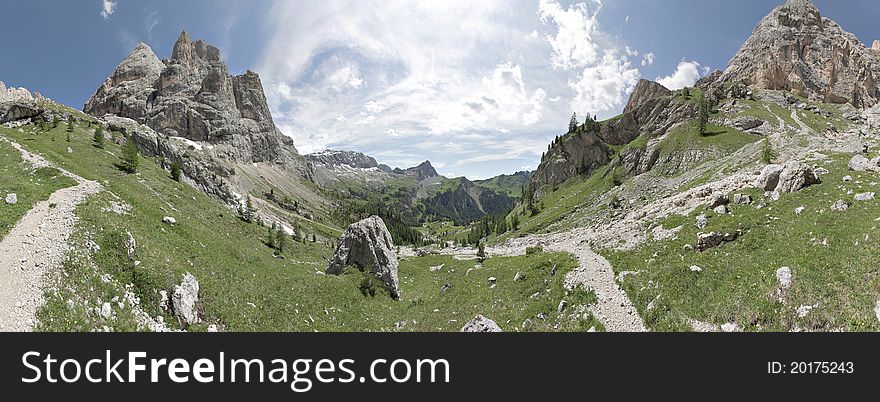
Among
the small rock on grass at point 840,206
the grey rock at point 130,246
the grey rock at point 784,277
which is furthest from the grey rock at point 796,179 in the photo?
the grey rock at point 130,246

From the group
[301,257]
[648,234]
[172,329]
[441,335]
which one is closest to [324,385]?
[441,335]

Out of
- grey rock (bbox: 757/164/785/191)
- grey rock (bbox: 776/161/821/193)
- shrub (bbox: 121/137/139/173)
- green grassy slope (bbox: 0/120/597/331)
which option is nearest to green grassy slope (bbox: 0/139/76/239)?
green grassy slope (bbox: 0/120/597/331)

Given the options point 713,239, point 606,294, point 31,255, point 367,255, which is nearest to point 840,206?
point 713,239

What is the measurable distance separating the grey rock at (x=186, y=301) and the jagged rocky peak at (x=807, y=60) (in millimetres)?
210066

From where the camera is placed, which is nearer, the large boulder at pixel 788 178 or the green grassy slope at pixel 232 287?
the green grassy slope at pixel 232 287

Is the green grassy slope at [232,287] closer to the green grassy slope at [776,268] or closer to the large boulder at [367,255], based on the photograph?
the large boulder at [367,255]

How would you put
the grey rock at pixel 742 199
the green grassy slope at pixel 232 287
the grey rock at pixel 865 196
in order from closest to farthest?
the green grassy slope at pixel 232 287
the grey rock at pixel 865 196
the grey rock at pixel 742 199

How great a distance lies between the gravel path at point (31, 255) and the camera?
14.1m

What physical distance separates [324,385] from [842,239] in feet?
92.6

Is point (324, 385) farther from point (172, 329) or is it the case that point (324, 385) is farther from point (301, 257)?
point (301, 257)

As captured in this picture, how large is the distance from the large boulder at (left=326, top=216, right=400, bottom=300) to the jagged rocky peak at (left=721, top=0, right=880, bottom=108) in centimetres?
19271

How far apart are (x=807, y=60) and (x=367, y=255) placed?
727 feet

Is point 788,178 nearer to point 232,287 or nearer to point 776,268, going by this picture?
point 776,268

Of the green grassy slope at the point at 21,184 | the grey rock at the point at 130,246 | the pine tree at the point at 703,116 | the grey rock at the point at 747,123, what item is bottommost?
the grey rock at the point at 130,246
